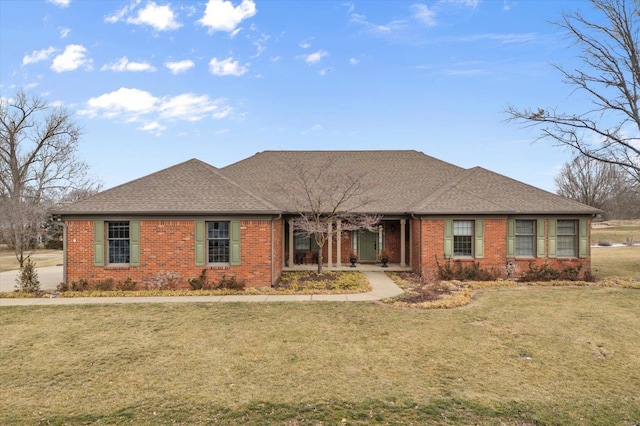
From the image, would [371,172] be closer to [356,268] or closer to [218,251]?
[356,268]

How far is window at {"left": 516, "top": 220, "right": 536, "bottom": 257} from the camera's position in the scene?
1495 centimetres

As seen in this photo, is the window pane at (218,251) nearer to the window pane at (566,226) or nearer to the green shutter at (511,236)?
the green shutter at (511,236)

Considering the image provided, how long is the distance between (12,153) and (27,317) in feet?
111

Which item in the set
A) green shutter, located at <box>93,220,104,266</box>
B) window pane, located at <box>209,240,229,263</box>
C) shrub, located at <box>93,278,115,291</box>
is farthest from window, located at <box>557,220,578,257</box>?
green shutter, located at <box>93,220,104,266</box>

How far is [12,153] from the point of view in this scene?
111 feet

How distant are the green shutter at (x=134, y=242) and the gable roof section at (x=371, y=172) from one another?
20.1ft

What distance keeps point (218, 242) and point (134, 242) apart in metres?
3.02

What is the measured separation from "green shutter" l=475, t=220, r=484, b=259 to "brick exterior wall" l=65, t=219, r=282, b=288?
8.66 meters

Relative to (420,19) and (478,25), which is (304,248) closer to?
(420,19)

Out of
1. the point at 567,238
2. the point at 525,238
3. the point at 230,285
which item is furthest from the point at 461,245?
the point at 230,285

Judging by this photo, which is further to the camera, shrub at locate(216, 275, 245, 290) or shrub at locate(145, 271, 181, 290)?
shrub at locate(145, 271, 181, 290)

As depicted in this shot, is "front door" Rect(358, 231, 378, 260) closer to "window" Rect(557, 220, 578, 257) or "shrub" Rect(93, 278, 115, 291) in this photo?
"window" Rect(557, 220, 578, 257)

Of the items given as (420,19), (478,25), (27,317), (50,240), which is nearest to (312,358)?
(27,317)

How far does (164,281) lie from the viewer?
1283 centimetres
